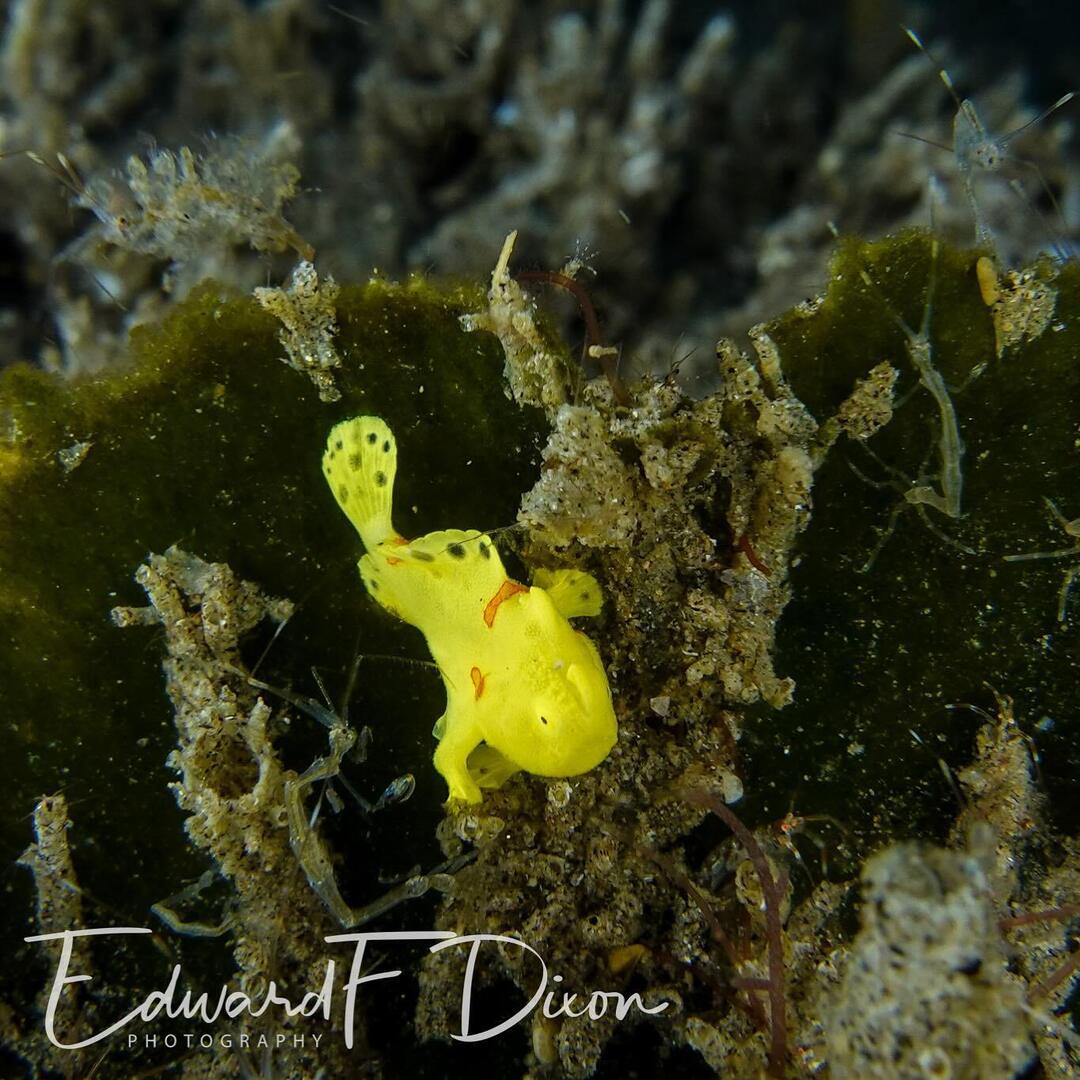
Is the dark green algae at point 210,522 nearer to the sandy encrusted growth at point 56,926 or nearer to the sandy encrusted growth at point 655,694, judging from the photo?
the sandy encrusted growth at point 56,926

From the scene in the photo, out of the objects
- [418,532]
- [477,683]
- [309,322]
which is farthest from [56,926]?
[309,322]

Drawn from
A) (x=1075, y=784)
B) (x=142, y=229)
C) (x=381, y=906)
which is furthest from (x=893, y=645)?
(x=142, y=229)

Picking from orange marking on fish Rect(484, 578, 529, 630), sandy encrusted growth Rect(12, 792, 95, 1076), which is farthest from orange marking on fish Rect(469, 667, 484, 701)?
sandy encrusted growth Rect(12, 792, 95, 1076)

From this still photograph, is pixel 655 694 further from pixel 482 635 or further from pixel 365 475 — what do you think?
pixel 365 475

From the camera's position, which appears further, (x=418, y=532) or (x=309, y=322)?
(x=418, y=532)

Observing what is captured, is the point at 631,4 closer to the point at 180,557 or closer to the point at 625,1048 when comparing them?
the point at 180,557

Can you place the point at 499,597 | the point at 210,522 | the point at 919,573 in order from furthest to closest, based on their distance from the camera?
the point at 210,522, the point at 919,573, the point at 499,597

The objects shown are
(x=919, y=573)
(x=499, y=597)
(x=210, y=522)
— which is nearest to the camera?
(x=499, y=597)
